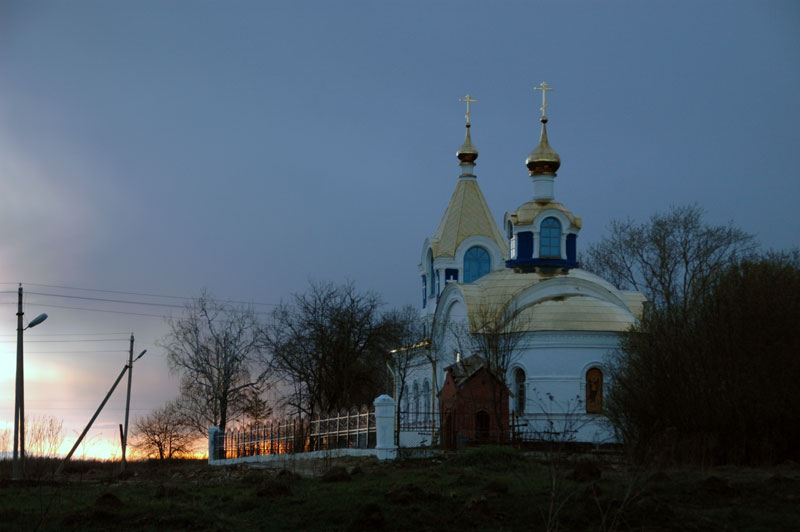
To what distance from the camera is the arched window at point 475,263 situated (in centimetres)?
4225

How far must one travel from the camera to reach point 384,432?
21469mm

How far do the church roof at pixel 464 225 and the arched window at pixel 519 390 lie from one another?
11.1 metres

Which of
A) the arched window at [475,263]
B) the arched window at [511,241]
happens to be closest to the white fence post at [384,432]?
the arched window at [511,241]

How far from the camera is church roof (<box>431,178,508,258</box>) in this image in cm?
4241

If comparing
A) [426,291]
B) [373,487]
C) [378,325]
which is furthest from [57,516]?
[426,291]

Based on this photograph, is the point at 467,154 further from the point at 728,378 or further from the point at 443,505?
the point at 443,505

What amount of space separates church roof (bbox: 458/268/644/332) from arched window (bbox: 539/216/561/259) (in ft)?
6.08

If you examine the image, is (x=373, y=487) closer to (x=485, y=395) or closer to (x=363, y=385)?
(x=485, y=395)

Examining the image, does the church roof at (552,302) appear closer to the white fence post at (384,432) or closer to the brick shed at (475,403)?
the brick shed at (475,403)

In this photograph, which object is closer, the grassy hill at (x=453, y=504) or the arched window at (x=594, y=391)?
the grassy hill at (x=453, y=504)

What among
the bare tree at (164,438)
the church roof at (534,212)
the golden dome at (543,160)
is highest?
the golden dome at (543,160)

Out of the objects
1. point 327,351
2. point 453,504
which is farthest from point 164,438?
point 453,504

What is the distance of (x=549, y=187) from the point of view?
38.8 metres

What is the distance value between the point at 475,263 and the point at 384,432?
21452 mm
